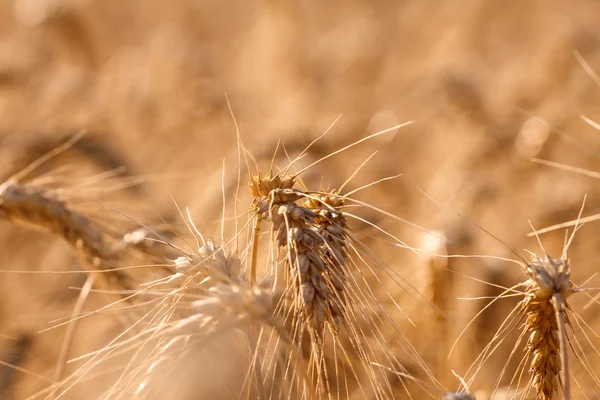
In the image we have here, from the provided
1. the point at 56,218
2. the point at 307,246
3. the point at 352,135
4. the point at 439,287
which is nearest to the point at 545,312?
the point at 307,246

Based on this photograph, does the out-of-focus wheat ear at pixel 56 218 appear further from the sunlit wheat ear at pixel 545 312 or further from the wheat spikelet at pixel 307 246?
the sunlit wheat ear at pixel 545 312

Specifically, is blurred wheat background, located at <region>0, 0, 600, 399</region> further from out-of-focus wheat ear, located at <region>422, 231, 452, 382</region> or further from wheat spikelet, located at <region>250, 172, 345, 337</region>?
wheat spikelet, located at <region>250, 172, 345, 337</region>

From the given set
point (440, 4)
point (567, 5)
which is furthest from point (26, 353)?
point (567, 5)

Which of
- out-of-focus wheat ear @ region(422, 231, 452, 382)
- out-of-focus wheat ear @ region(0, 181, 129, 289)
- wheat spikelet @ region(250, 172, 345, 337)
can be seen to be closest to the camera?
wheat spikelet @ region(250, 172, 345, 337)

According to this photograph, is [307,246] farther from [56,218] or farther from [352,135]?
[352,135]

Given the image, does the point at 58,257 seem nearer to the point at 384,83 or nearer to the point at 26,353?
the point at 26,353

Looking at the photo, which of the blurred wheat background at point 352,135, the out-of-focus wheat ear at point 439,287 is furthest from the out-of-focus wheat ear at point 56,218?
the out-of-focus wheat ear at point 439,287

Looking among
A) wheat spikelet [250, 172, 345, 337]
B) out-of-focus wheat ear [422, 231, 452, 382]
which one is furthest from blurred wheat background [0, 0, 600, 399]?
wheat spikelet [250, 172, 345, 337]
